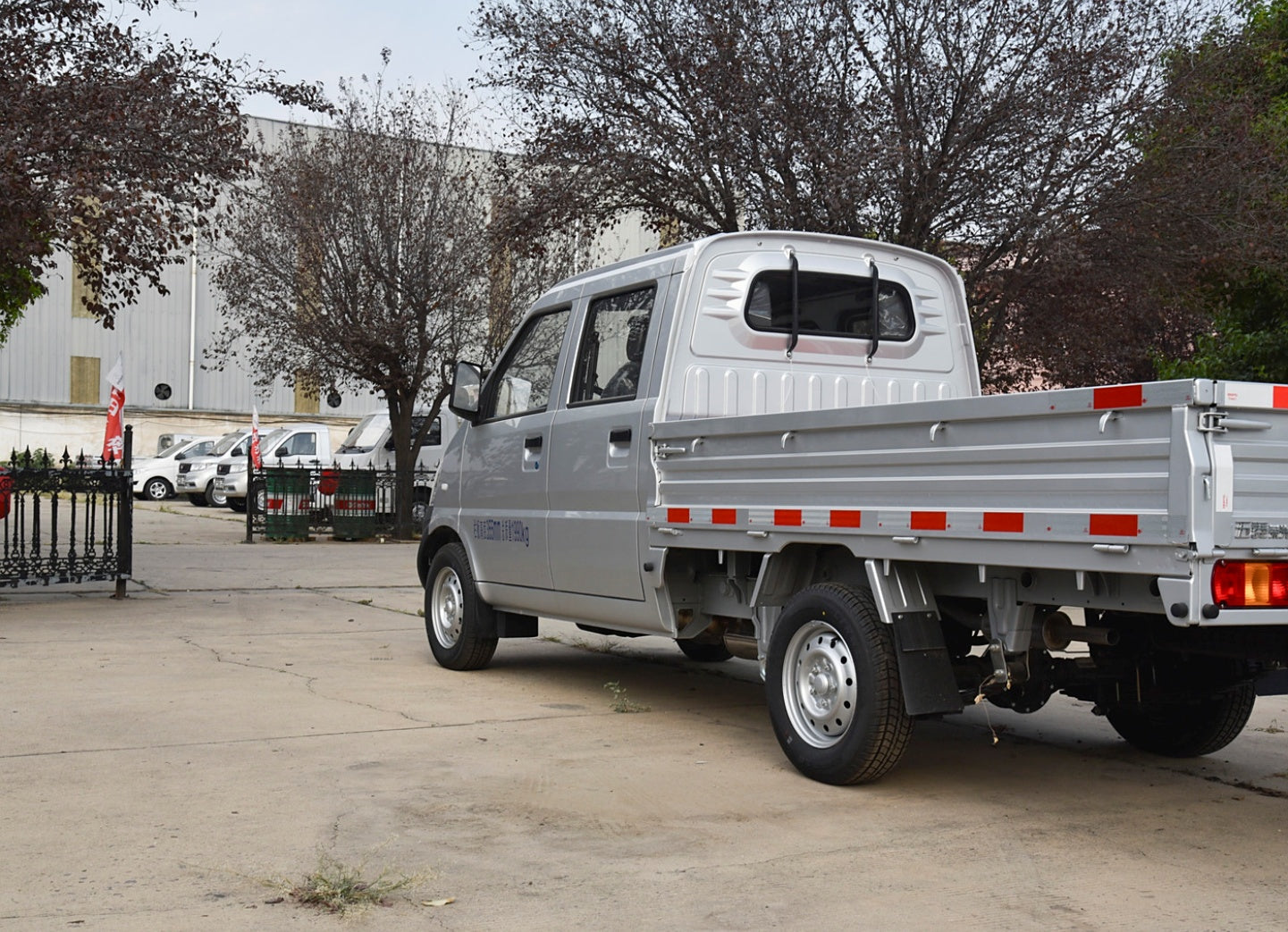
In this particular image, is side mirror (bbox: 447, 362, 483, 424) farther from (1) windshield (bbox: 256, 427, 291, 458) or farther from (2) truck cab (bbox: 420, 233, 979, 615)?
(1) windshield (bbox: 256, 427, 291, 458)

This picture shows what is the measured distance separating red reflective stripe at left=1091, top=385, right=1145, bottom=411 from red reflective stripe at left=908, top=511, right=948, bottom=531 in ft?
2.76

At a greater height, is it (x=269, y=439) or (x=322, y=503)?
(x=269, y=439)

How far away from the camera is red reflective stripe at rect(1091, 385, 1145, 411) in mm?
4547

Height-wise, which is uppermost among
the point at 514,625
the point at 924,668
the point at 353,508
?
the point at 353,508

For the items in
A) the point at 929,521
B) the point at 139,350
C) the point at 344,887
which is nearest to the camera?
the point at 344,887

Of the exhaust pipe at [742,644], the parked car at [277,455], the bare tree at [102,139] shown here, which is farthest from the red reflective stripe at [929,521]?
the parked car at [277,455]

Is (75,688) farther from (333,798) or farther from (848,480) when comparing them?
(848,480)

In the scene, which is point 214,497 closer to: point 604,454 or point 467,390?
point 467,390

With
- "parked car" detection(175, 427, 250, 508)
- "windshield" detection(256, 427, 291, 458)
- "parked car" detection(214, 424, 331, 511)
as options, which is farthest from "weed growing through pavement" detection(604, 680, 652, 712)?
"parked car" detection(175, 427, 250, 508)

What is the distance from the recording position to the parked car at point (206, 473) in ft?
108

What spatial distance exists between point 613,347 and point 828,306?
1.19 m

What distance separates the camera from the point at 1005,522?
508cm

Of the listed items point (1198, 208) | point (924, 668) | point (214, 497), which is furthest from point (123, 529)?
point (214, 497)

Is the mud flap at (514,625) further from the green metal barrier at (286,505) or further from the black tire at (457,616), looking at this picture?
the green metal barrier at (286,505)
